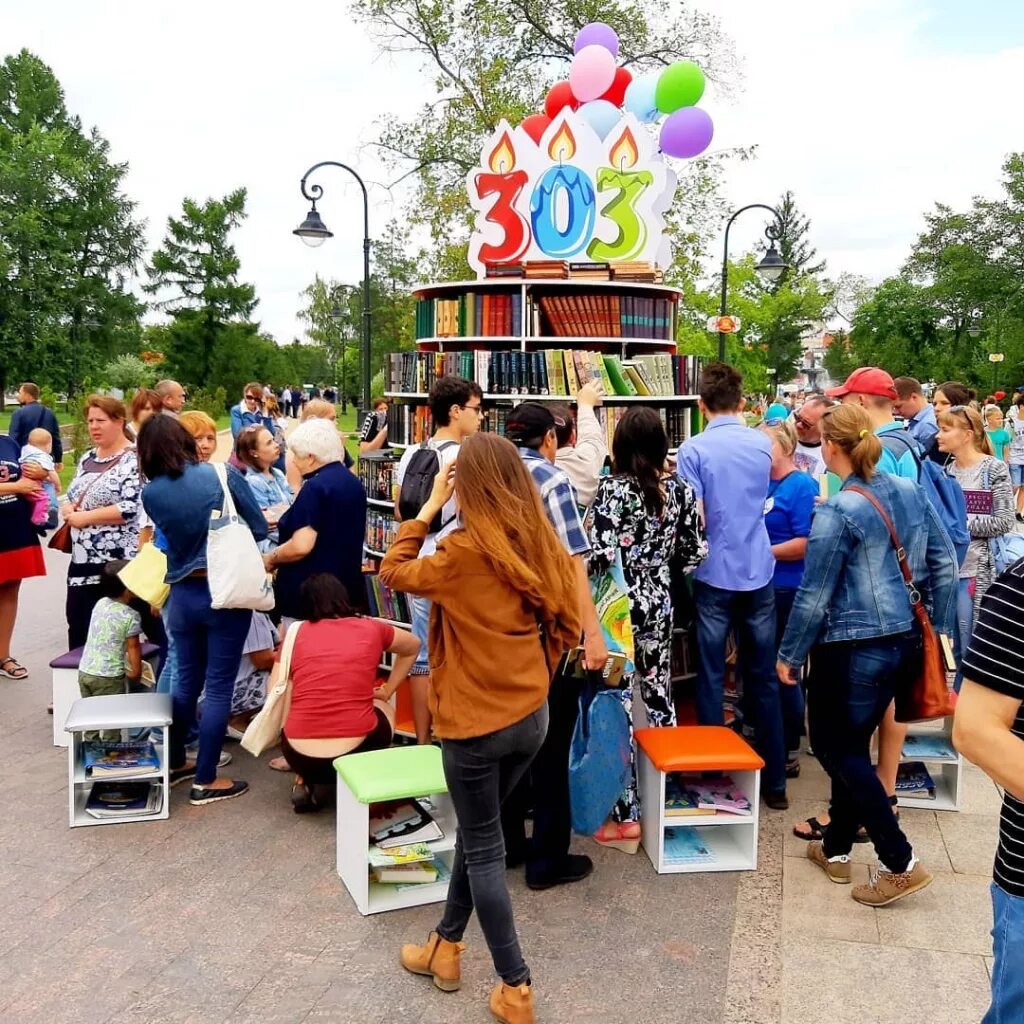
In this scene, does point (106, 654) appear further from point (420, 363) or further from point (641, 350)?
point (641, 350)

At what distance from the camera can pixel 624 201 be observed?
20.5ft

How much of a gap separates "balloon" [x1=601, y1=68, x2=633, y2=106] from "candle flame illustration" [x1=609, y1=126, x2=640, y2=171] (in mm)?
2444

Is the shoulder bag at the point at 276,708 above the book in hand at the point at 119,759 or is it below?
above

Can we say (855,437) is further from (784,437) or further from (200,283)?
(200,283)

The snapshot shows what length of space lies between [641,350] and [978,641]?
203 inches

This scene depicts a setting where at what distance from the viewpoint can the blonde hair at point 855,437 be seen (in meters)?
3.68

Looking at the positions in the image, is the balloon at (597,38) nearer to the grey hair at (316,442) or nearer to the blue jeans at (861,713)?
the grey hair at (316,442)

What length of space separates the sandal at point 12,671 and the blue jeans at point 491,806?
16.1ft

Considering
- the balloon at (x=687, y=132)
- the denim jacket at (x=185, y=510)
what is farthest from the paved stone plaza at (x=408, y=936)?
the balloon at (x=687, y=132)

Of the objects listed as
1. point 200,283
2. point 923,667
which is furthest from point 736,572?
point 200,283

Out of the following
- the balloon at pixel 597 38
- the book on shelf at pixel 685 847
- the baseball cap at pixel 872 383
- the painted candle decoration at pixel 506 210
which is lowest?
the book on shelf at pixel 685 847

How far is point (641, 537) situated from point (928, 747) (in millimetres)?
1937

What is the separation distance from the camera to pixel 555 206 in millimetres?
6250

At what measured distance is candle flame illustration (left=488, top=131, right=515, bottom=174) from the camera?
6.32m
